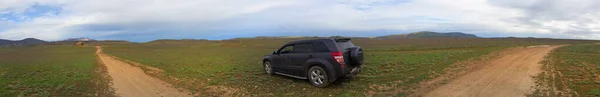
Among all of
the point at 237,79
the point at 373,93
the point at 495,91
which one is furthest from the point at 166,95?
the point at 495,91

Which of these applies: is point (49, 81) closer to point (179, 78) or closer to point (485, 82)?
point (179, 78)

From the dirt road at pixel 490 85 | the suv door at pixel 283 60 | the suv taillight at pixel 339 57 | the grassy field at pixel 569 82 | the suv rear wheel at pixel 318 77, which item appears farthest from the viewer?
the suv door at pixel 283 60

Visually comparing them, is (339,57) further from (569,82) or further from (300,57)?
(569,82)

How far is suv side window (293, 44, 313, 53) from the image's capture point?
Result: 393 inches

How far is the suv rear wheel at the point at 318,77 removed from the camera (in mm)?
9344

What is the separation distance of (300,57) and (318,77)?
1030 mm

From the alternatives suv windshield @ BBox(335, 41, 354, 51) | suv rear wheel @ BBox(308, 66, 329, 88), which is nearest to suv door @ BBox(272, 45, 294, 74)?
suv rear wheel @ BBox(308, 66, 329, 88)

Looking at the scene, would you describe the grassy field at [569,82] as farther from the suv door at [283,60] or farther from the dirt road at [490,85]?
the suv door at [283,60]

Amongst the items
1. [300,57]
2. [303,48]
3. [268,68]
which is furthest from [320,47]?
[268,68]

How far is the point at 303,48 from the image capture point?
10.3m

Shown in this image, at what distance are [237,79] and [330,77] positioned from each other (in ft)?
14.0

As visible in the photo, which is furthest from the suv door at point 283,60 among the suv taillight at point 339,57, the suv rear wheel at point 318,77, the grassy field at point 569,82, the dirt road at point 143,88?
the grassy field at point 569,82

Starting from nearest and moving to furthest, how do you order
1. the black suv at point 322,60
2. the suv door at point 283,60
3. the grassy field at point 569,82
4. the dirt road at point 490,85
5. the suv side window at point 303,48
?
the grassy field at point 569,82 → the dirt road at point 490,85 → the black suv at point 322,60 → the suv side window at point 303,48 → the suv door at point 283,60

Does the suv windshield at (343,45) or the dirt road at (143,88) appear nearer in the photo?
the suv windshield at (343,45)
